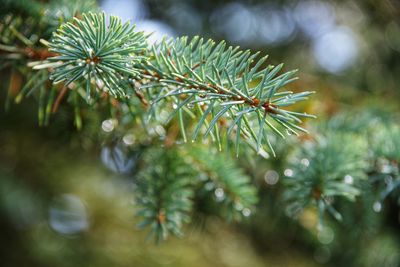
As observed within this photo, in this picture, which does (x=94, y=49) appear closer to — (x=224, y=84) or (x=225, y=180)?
(x=224, y=84)

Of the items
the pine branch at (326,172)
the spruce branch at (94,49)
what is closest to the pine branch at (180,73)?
the spruce branch at (94,49)

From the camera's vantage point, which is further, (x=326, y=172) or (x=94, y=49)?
(x=326, y=172)

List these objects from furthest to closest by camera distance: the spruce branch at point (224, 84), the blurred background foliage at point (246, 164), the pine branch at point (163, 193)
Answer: the blurred background foliage at point (246, 164), the pine branch at point (163, 193), the spruce branch at point (224, 84)

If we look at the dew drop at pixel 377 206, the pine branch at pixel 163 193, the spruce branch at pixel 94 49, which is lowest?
the pine branch at pixel 163 193

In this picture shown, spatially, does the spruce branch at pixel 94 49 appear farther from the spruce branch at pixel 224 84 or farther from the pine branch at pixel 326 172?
the pine branch at pixel 326 172

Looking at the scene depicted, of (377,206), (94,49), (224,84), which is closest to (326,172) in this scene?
(377,206)

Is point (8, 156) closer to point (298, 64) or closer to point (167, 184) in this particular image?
point (167, 184)

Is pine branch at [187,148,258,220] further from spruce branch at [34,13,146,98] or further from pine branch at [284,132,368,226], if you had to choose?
spruce branch at [34,13,146,98]

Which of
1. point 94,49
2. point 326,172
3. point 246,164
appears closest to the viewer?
point 94,49

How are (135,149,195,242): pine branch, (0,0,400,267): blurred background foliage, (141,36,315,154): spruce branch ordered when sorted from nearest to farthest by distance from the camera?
1. (141,36,315,154): spruce branch
2. (135,149,195,242): pine branch
3. (0,0,400,267): blurred background foliage

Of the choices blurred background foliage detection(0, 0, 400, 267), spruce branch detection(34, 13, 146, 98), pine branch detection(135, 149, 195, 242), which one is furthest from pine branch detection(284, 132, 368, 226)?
spruce branch detection(34, 13, 146, 98)
